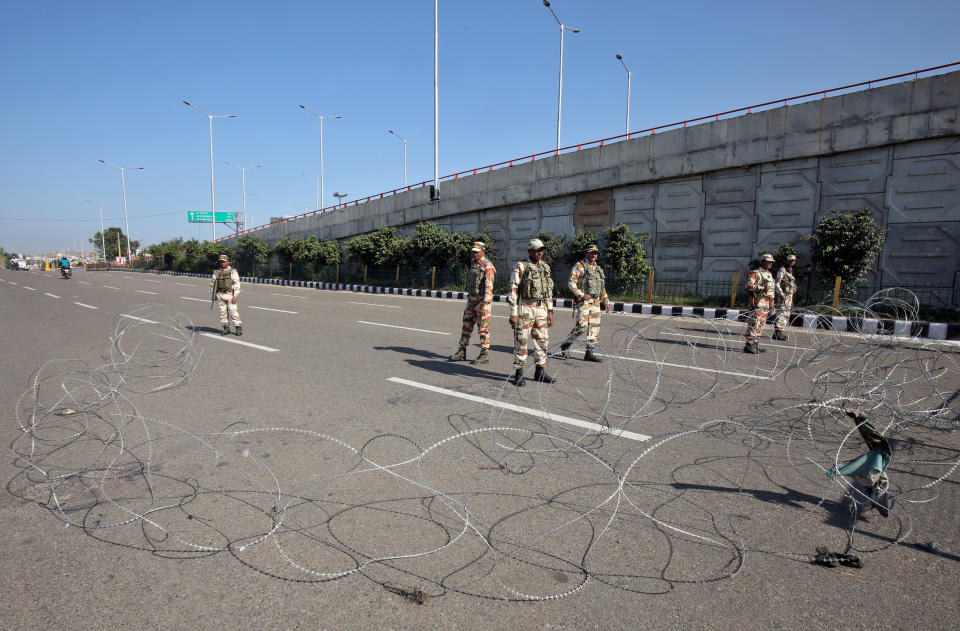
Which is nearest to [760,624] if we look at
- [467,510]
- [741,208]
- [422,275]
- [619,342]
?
[467,510]

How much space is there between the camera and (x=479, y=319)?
7.14 m

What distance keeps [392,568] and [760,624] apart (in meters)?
1.60

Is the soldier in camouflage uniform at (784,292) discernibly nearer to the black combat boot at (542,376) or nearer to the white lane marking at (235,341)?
the black combat boot at (542,376)

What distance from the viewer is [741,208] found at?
691 inches

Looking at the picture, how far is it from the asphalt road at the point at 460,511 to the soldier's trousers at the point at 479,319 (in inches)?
53.5

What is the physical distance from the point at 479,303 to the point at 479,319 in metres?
0.24

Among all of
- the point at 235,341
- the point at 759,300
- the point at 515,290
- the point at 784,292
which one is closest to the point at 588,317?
the point at 515,290

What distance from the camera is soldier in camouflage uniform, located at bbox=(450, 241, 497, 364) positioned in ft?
22.9

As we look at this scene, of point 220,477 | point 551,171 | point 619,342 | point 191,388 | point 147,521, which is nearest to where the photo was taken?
point 147,521

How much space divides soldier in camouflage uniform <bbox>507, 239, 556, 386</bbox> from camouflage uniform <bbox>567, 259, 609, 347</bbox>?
1.30 m

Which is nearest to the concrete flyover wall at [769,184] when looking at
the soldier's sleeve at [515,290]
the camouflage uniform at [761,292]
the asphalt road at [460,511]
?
the camouflage uniform at [761,292]

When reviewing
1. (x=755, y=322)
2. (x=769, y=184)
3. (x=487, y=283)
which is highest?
(x=769, y=184)

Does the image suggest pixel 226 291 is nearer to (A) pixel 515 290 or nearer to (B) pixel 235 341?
(B) pixel 235 341

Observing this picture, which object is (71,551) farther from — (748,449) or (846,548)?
(748,449)
